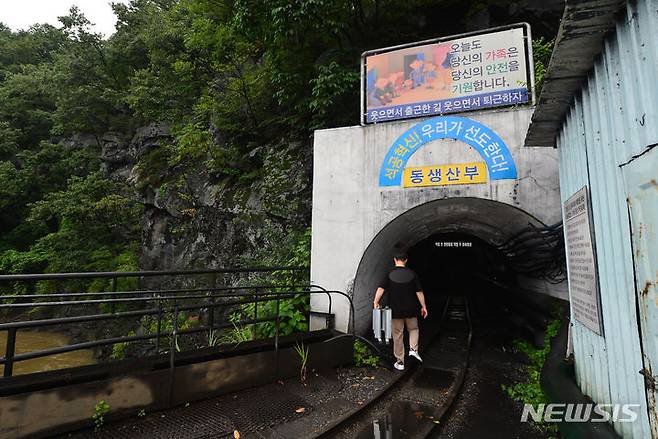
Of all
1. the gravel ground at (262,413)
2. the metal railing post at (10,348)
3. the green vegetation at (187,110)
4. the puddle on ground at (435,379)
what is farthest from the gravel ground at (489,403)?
the metal railing post at (10,348)

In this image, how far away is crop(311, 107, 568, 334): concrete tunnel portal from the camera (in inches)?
213

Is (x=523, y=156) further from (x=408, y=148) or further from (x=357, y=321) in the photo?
(x=357, y=321)

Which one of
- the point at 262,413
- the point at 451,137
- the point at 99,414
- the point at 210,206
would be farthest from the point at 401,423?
the point at 210,206

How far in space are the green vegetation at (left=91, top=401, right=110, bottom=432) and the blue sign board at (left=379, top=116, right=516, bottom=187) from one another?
208 inches

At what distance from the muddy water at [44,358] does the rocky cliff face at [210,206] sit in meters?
4.85

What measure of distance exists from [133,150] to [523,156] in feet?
77.4

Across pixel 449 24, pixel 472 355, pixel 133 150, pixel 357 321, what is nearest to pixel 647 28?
pixel 357 321

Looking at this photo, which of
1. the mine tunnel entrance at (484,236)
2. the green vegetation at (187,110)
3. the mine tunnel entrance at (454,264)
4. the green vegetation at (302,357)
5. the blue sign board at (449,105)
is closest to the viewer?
the green vegetation at (302,357)

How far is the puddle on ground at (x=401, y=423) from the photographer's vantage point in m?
3.76

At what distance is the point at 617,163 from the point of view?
2438 mm

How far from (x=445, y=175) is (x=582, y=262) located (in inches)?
117

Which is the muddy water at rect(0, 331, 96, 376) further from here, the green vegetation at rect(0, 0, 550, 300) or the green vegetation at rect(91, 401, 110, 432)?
the green vegetation at rect(91, 401, 110, 432)

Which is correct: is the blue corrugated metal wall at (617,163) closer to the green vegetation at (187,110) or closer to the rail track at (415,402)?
the rail track at (415,402)

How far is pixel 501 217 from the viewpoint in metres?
6.71
